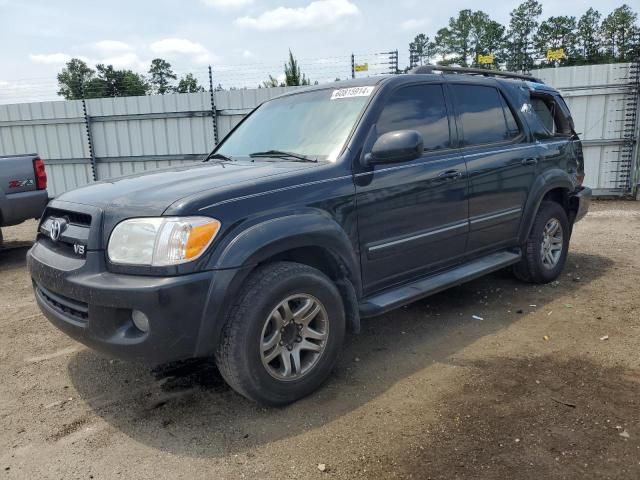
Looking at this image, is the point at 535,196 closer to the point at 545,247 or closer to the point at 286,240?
the point at 545,247

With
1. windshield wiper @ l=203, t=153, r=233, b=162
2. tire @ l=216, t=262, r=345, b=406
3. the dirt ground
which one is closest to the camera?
the dirt ground

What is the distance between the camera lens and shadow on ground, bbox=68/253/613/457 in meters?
2.73

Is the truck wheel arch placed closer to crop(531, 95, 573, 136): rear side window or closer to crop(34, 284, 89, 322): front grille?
crop(34, 284, 89, 322): front grille

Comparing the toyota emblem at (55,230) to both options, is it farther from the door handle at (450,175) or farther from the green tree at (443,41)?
the green tree at (443,41)

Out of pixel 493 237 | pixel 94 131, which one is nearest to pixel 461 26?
pixel 94 131

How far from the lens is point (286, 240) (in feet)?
9.30

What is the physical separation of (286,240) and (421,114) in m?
1.64

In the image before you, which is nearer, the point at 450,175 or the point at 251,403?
the point at 251,403

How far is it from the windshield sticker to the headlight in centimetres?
157

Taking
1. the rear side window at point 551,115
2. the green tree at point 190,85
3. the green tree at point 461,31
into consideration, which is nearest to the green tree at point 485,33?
the green tree at point 461,31

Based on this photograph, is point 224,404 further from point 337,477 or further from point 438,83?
point 438,83

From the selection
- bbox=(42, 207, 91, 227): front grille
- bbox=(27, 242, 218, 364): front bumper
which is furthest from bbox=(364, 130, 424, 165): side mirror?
bbox=(42, 207, 91, 227): front grille

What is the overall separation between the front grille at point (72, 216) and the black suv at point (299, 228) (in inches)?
0.5

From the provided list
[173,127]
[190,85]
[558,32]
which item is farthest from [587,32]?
[173,127]
